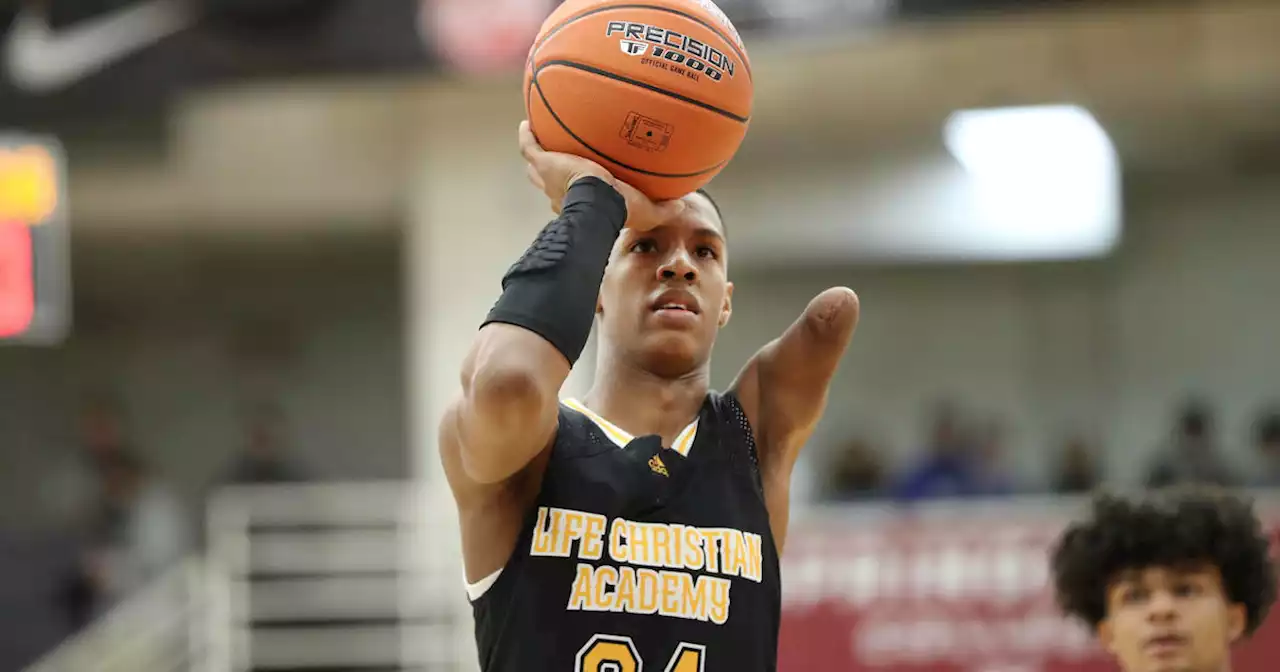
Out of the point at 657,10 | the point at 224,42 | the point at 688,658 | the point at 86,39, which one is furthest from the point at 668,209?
the point at 86,39

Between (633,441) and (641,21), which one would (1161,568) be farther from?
(641,21)

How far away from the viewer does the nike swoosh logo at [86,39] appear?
921 centimetres

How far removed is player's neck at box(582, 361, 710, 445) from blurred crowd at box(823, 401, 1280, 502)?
586 cm

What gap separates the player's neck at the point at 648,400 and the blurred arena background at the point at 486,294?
5.25 metres

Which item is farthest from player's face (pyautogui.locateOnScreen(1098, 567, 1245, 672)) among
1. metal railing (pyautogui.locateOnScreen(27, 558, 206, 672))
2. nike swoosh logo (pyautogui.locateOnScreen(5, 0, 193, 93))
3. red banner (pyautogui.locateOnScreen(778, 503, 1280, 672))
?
metal railing (pyautogui.locateOnScreen(27, 558, 206, 672))

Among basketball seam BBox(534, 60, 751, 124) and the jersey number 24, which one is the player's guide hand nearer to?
basketball seam BBox(534, 60, 751, 124)

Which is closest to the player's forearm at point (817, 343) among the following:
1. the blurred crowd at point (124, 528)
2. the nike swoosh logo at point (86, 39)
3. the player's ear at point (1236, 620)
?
the player's ear at point (1236, 620)

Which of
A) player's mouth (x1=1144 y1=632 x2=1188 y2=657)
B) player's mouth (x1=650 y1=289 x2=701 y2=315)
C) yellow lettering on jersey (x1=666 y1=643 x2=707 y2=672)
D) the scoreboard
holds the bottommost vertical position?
yellow lettering on jersey (x1=666 y1=643 x2=707 y2=672)

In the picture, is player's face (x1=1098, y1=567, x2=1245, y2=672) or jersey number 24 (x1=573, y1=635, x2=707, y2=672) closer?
jersey number 24 (x1=573, y1=635, x2=707, y2=672)

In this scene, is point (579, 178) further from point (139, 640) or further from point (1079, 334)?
point (1079, 334)

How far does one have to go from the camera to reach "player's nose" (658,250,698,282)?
3049 millimetres

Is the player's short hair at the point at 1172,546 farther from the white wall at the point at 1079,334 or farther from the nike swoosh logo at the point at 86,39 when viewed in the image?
the white wall at the point at 1079,334

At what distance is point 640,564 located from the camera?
9.27 feet

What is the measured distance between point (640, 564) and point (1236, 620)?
1923 mm
